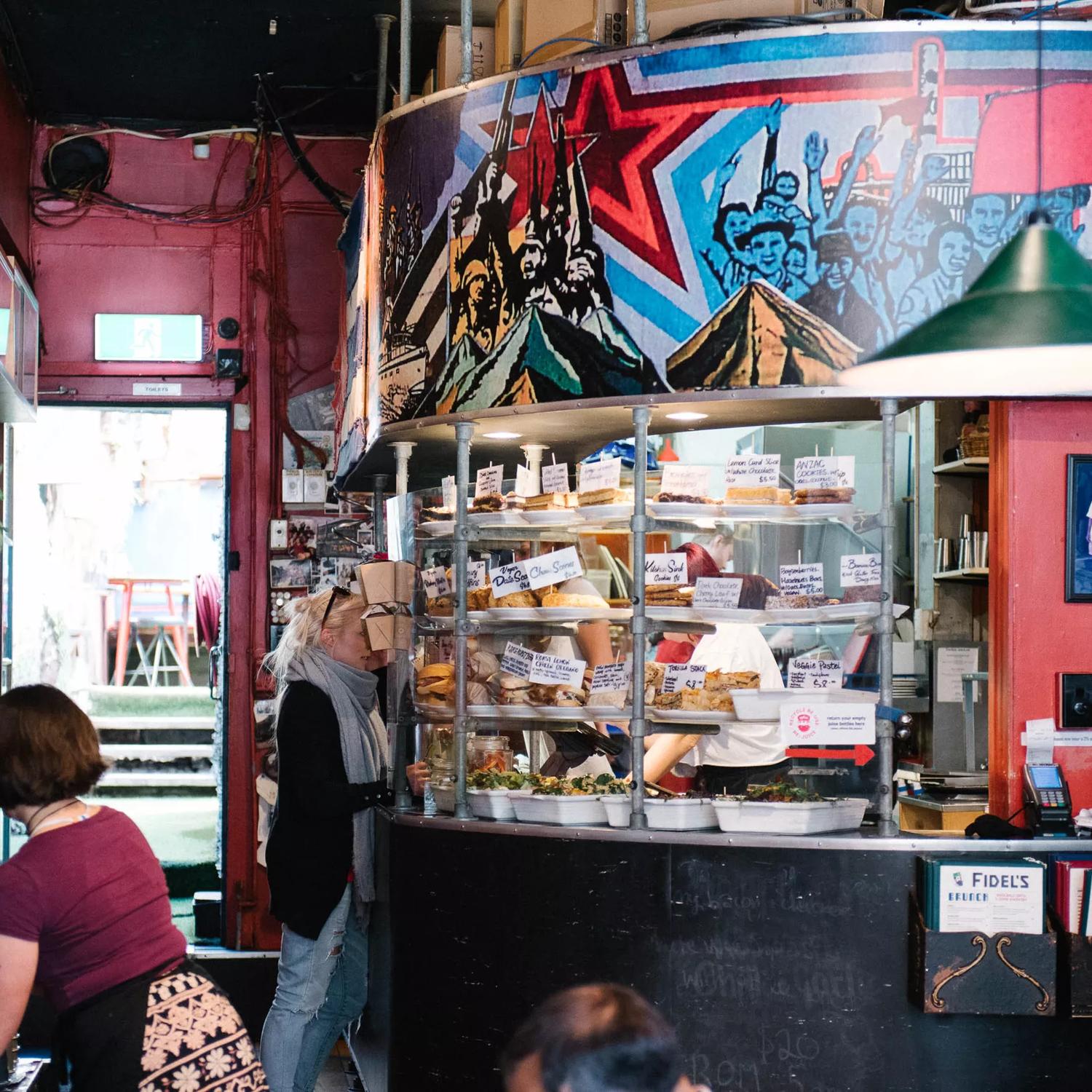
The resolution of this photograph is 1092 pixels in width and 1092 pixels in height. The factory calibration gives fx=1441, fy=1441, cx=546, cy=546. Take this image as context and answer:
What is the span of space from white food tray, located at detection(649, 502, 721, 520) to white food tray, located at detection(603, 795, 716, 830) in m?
0.92

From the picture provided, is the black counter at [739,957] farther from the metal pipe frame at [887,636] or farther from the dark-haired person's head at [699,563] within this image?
the dark-haired person's head at [699,563]

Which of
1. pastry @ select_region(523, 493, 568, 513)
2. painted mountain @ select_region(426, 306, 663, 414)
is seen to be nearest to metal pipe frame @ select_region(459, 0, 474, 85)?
painted mountain @ select_region(426, 306, 663, 414)

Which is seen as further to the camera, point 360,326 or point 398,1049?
A: point 360,326

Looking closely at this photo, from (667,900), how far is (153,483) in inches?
371

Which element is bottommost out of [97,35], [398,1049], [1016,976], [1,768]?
[398,1049]

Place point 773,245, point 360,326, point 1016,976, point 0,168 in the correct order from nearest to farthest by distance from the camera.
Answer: point 1016,976 → point 773,245 → point 360,326 → point 0,168

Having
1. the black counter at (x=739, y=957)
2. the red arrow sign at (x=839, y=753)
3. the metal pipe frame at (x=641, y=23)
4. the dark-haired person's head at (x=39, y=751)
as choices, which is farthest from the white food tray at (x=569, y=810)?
the metal pipe frame at (x=641, y=23)

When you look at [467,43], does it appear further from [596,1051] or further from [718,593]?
[596,1051]

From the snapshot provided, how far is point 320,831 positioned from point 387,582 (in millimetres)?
979

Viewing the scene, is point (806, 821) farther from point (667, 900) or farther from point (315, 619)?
point (315, 619)

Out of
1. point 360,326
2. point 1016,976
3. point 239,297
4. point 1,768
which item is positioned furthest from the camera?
point 239,297

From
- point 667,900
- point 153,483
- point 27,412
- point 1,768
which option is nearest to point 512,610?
point 667,900

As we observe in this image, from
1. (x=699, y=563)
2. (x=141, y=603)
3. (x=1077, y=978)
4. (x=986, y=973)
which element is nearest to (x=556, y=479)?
(x=699, y=563)

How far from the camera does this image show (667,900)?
14.8 feet
